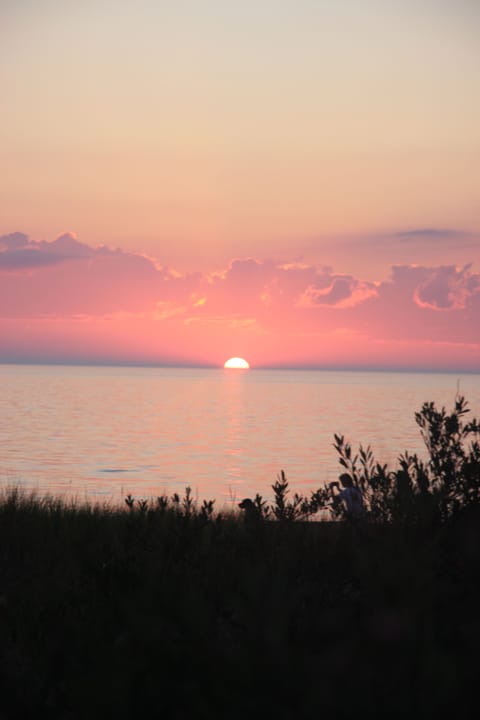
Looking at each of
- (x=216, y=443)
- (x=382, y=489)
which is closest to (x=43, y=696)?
(x=382, y=489)

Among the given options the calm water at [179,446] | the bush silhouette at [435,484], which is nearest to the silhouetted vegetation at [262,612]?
the bush silhouette at [435,484]

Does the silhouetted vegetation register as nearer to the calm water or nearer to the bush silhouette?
the bush silhouette

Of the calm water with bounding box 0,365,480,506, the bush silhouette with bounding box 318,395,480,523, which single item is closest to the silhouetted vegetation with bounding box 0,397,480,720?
the bush silhouette with bounding box 318,395,480,523

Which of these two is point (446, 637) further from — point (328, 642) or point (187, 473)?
point (187, 473)

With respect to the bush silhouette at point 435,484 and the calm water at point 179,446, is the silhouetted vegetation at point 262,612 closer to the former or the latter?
the bush silhouette at point 435,484

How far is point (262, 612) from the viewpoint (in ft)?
12.4

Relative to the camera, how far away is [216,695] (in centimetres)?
388

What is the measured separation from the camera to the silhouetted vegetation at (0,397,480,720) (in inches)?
130

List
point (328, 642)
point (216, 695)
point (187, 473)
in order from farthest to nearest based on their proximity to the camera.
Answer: point (187, 473) → point (328, 642) → point (216, 695)

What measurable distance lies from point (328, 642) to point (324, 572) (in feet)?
8.89

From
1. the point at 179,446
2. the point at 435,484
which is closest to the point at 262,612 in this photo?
the point at 435,484

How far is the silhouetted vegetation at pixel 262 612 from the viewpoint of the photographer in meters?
3.30

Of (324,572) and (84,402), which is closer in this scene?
(324,572)

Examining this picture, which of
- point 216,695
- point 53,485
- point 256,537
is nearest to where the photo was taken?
point 216,695
